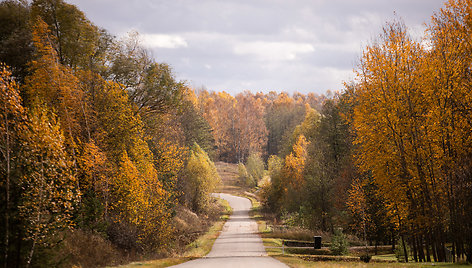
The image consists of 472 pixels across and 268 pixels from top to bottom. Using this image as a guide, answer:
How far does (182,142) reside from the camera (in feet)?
176

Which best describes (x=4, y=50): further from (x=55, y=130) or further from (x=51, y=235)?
(x=51, y=235)

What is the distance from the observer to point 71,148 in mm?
24422

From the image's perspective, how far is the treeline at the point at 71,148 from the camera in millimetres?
14023

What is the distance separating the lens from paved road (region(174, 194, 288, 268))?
19.6 meters

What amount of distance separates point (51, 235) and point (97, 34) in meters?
22.2

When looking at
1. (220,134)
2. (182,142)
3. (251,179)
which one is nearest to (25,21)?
(182,142)

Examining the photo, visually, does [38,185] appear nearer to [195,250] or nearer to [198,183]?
[195,250]

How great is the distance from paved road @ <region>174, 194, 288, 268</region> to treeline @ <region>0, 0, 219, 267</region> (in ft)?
15.6

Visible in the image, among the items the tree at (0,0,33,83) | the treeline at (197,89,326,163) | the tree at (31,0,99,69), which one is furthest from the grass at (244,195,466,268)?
the treeline at (197,89,326,163)

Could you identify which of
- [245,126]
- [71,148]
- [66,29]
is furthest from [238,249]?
[245,126]

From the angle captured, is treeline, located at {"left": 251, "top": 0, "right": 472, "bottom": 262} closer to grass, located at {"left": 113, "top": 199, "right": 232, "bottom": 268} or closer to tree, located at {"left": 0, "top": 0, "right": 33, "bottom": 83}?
grass, located at {"left": 113, "top": 199, "right": 232, "bottom": 268}

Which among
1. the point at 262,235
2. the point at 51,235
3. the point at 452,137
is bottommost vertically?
the point at 262,235

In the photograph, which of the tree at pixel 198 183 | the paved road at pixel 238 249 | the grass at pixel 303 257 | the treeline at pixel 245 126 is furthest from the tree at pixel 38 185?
the treeline at pixel 245 126

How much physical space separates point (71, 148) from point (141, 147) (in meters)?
4.98
